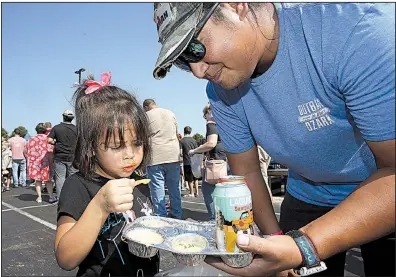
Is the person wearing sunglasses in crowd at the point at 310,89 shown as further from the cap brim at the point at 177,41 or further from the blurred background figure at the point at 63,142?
the blurred background figure at the point at 63,142

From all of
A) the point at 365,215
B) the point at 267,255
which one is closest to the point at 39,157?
the point at 267,255

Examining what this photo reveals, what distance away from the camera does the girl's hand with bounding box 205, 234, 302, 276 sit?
1182mm

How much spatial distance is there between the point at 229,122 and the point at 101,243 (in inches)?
31.1

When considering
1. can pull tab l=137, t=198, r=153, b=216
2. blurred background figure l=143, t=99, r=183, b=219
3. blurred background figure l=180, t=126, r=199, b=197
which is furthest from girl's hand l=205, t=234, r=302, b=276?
blurred background figure l=180, t=126, r=199, b=197

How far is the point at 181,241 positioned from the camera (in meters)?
1.44

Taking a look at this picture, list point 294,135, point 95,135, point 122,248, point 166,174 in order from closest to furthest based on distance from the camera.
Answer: point 294,135 < point 122,248 < point 95,135 < point 166,174

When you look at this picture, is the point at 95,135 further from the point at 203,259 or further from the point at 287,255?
the point at 287,255

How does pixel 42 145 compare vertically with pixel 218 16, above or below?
below

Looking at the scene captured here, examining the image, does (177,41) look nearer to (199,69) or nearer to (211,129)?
(199,69)

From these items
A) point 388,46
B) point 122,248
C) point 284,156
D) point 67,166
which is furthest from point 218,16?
point 67,166

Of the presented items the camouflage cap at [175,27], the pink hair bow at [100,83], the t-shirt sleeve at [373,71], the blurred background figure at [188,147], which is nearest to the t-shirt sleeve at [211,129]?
the blurred background figure at [188,147]

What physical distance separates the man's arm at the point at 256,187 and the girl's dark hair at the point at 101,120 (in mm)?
474

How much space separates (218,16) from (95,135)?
0.82 metres

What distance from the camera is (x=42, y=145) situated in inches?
296
